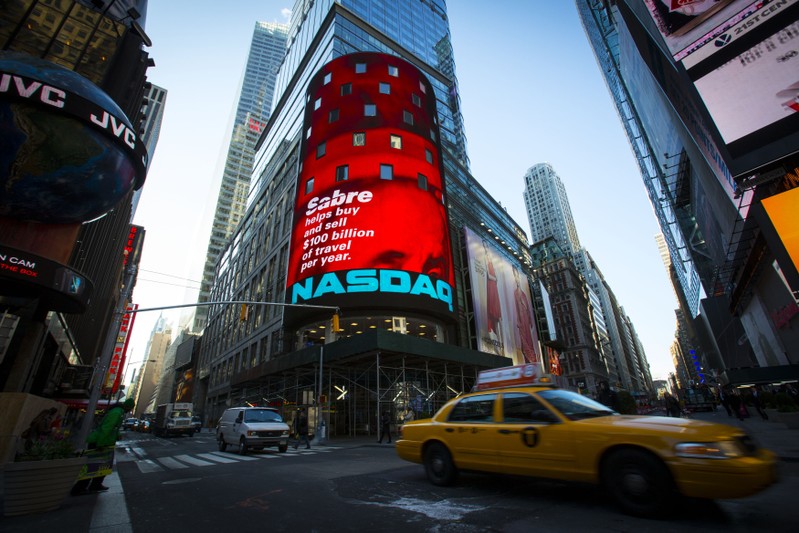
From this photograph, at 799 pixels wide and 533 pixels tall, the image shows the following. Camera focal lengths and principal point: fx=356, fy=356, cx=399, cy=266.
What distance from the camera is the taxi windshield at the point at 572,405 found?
5.04 metres

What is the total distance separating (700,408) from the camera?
1652 inches

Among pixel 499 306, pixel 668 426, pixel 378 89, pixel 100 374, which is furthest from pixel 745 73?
pixel 100 374

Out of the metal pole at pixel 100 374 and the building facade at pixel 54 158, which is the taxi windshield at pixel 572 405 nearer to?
the metal pole at pixel 100 374

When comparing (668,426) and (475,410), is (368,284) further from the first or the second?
(668,426)

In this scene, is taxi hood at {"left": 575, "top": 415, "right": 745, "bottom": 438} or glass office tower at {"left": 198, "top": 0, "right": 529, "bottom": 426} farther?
glass office tower at {"left": 198, "top": 0, "right": 529, "bottom": 426}

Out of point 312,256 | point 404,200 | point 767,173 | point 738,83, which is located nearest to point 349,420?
point 312,256

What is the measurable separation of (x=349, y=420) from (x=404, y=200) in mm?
17420

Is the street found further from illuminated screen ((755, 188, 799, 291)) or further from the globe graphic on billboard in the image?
illuminated screen ((755, 188, 799, 291))

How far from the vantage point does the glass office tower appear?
81.4 feet

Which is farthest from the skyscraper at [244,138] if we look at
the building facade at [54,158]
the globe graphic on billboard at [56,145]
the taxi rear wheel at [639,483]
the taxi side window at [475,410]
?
the taxi rear wheel at [639,483]

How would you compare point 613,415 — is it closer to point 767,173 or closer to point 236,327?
point 767,173

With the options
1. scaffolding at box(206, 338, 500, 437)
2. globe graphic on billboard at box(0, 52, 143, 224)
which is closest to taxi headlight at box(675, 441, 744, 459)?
globe graphic on billboard at box(0, 52, 143, 224)

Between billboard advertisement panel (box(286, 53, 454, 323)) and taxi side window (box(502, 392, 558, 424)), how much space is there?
63.8ft

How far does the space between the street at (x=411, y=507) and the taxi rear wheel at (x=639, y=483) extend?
0.15 m
